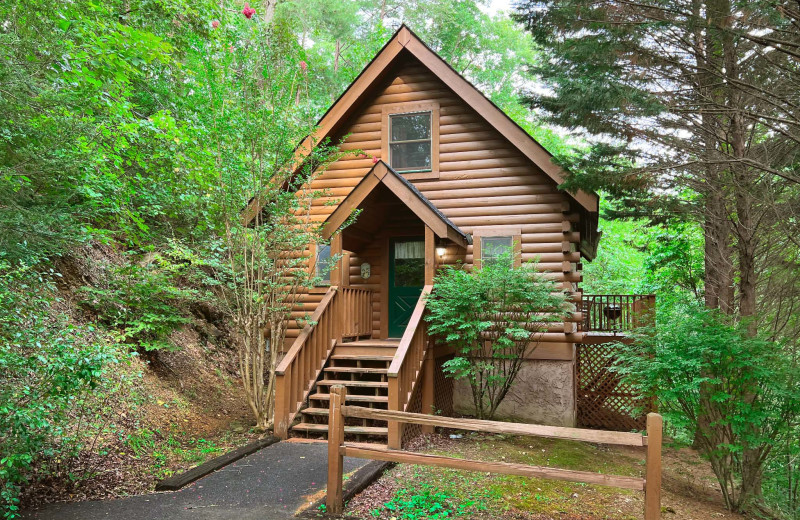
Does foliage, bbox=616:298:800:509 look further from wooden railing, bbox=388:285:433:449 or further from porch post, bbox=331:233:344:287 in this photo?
porch post, bbox=331:233:344:287

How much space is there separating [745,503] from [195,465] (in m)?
6.70

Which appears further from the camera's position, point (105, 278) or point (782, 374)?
point (105, 278)

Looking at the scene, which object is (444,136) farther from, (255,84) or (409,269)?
(255,84)

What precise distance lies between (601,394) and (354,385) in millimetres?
5409

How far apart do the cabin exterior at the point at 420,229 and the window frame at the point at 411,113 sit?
0.02 meters

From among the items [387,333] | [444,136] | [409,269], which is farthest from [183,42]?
[387,333]

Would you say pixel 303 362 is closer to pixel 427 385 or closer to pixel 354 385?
pixel 354 385

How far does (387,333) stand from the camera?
1048 centimetres

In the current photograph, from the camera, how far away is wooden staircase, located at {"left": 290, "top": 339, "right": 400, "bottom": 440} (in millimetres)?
7613

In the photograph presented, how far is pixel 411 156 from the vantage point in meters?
10.8

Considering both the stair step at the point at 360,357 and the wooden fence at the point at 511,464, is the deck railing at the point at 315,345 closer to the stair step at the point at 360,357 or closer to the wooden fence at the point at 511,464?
the stair step at the point at 360,357

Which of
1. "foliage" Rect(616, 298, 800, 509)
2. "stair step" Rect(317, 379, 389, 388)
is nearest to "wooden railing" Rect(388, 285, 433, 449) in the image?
"stair step" Rect(317, 379, 389, 388)

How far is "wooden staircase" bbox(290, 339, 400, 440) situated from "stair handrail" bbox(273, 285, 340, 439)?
150mm

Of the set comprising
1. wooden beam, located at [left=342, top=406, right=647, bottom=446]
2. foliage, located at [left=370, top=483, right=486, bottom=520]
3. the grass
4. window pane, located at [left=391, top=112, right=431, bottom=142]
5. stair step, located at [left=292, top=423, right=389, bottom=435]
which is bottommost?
the grass
